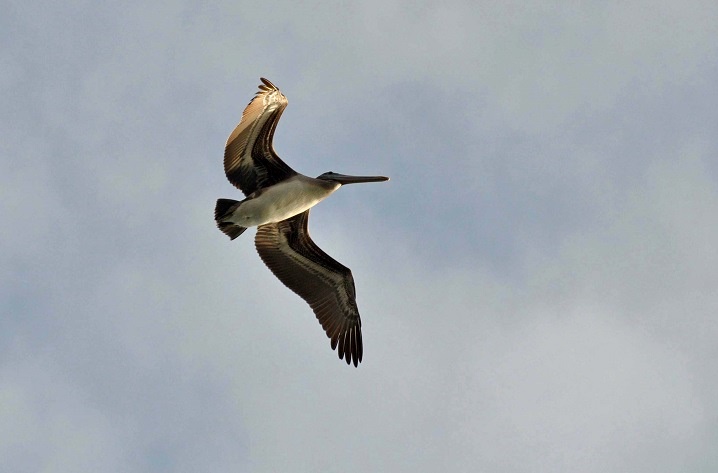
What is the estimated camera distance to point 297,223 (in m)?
25.5

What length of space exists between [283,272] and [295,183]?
2472 millimetres

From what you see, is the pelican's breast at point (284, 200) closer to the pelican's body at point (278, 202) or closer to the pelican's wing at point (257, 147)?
the pelican's body at point (278, 202)

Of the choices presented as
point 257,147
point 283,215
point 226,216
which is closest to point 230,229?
point 226,216

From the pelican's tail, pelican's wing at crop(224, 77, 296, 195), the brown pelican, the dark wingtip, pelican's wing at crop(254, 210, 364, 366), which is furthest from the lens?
pelican's wing at crop(254, 210, 364, 366)

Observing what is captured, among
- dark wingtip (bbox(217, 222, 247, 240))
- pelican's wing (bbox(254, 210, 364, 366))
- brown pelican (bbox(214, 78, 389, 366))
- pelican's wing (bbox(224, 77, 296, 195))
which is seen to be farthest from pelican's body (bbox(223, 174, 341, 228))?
pelican's wing (bbox(254, 210, 364, 366))

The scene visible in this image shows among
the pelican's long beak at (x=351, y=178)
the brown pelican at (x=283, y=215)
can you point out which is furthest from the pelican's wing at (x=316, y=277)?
the pelican's long beak at (x=351, y=178)

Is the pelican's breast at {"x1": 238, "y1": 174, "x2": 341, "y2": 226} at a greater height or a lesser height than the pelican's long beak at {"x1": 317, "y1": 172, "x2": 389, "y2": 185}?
lesser

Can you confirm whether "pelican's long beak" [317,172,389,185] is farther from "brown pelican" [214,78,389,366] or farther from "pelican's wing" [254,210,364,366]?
"pelican's wing" [254,210,364,366]

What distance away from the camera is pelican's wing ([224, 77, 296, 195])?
23641mm

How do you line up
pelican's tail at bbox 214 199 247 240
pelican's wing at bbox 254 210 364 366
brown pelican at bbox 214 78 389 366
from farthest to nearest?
pelican's wing at bbox 254 210 364 366 → pelican's tail at bbox 214 199 247 240 → brown pelican at bbox 214 78 389 366

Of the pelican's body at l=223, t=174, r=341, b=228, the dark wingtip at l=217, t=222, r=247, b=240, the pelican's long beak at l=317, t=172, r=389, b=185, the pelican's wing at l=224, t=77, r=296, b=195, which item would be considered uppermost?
the pelican's long beak at l=317, t=172, r=389, b=185

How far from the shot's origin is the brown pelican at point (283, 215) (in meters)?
23.9

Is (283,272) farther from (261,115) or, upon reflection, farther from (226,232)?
(261,115)

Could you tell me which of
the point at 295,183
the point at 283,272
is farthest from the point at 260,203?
the point at 283,272
